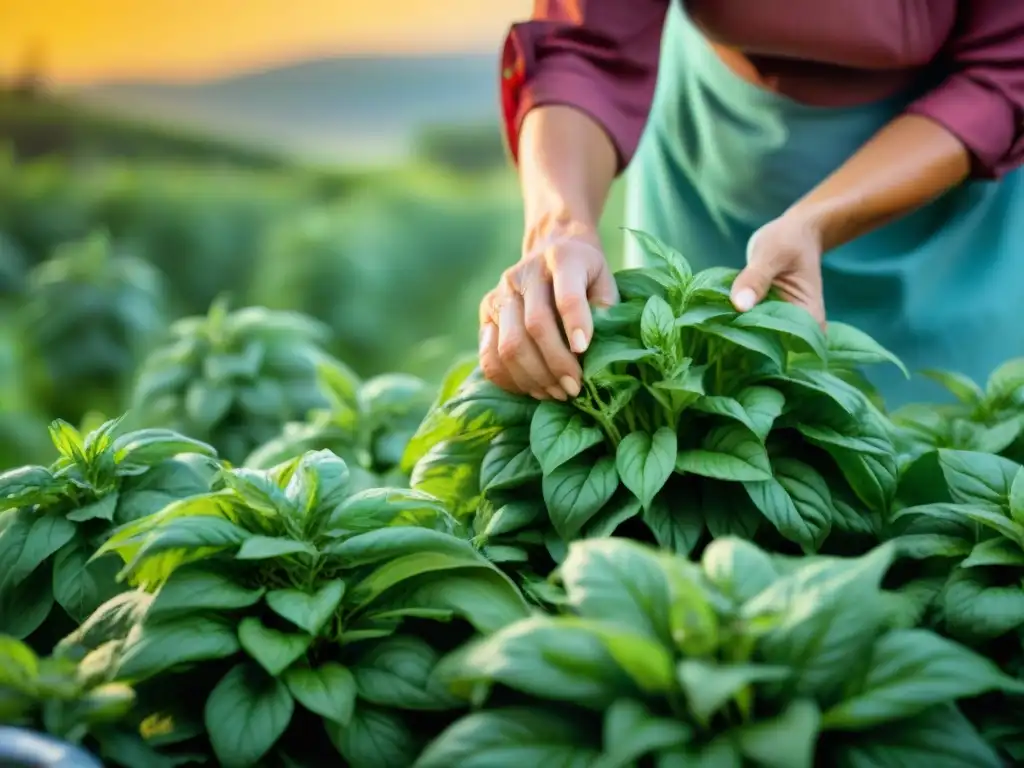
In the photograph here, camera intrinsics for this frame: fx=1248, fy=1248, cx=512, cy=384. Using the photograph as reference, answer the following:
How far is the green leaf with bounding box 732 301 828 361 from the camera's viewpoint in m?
0.92

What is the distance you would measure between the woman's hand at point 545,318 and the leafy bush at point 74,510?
265 millimetres

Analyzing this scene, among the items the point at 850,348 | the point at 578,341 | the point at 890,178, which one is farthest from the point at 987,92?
the point at 578,341

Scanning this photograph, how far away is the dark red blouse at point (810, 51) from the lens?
4.11 ft

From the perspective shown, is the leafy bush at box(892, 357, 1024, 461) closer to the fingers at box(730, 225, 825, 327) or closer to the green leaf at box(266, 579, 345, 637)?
the fingers at box(730, 225, 825, 327)

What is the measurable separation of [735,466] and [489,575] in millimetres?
192

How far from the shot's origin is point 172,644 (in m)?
0.78

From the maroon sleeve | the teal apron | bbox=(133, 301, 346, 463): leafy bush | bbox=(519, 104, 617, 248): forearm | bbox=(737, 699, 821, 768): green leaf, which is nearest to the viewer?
bbox=(737, 699, 821, 768): green leaf

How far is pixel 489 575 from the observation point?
2.73 ft

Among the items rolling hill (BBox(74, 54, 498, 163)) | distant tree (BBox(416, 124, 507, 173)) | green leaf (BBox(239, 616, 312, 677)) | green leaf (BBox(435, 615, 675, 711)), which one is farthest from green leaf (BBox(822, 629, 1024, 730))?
distant tree (BBox(416, 124, 507, 173))

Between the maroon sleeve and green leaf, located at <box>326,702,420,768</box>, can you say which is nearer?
green leaf, located at <box>326,702,420,768</box>

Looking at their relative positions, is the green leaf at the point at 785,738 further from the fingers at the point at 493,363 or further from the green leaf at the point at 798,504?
the fingers at the point at 493,363

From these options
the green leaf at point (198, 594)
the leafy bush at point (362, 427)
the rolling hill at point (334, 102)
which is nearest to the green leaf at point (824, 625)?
the green leaf at point (198, 594)

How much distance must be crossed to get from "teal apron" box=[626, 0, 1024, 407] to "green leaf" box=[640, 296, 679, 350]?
609 mm

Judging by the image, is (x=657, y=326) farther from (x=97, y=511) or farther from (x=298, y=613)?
(x=97, y=511)
